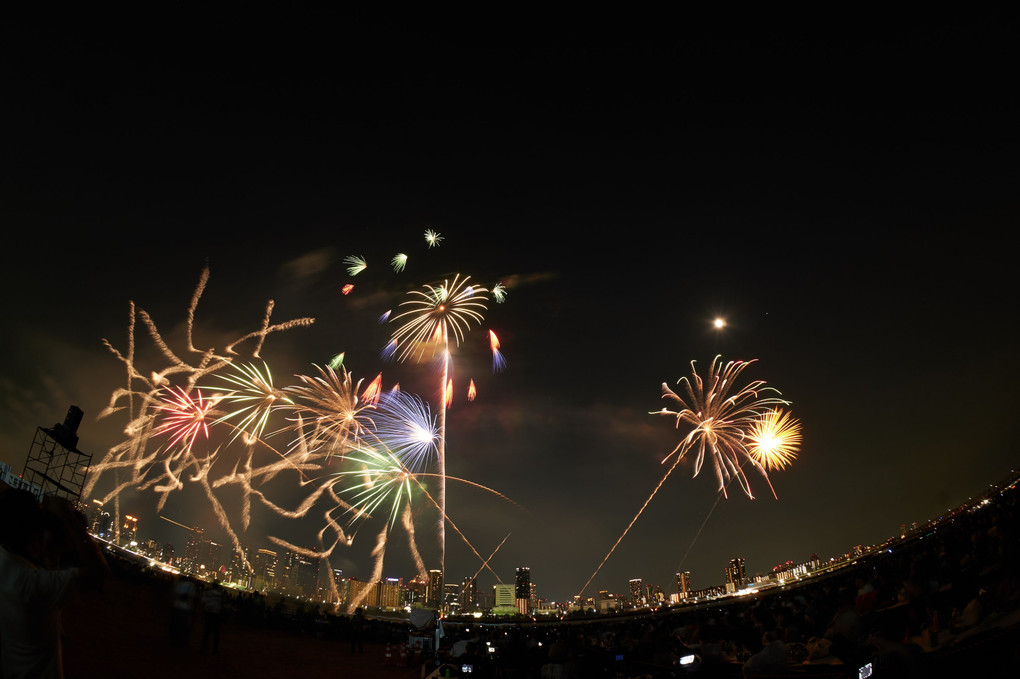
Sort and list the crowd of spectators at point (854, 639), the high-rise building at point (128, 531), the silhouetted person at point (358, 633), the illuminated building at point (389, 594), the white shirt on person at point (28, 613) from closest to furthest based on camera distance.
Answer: the white shirt on person at point (28, 613) < the crowd of spectators at point (854, 639) < the silhouetted person at point (358, 633) < the high-rise building at point (128, 531) < the illuminated building at point (389, 594)

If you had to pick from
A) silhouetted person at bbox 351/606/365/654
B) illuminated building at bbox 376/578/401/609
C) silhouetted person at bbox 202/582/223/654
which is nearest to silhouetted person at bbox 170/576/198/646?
silhouetted person at bbox 202/582/223/654

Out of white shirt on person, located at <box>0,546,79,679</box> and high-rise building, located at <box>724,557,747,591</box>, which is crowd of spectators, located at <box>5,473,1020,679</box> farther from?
high-rise building, located at <box>724,557,747,591</box>

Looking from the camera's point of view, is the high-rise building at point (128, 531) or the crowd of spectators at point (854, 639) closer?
the crowd of spectators at point (854, 639)

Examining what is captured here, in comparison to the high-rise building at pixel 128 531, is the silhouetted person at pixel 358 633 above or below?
below

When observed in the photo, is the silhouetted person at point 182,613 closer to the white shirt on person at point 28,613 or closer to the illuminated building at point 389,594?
the white shirt on person at point 28,613

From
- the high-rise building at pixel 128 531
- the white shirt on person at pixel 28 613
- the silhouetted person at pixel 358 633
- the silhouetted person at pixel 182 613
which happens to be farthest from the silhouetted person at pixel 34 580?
the high-rise building at pixel 128 531

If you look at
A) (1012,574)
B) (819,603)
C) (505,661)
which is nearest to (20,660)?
(1012,574)

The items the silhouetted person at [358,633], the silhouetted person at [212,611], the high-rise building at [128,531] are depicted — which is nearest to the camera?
the silhouetted person at [212,611]

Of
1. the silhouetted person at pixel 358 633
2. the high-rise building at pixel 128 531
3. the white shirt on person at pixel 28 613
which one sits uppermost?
the high-rise building at pixel 128 531
